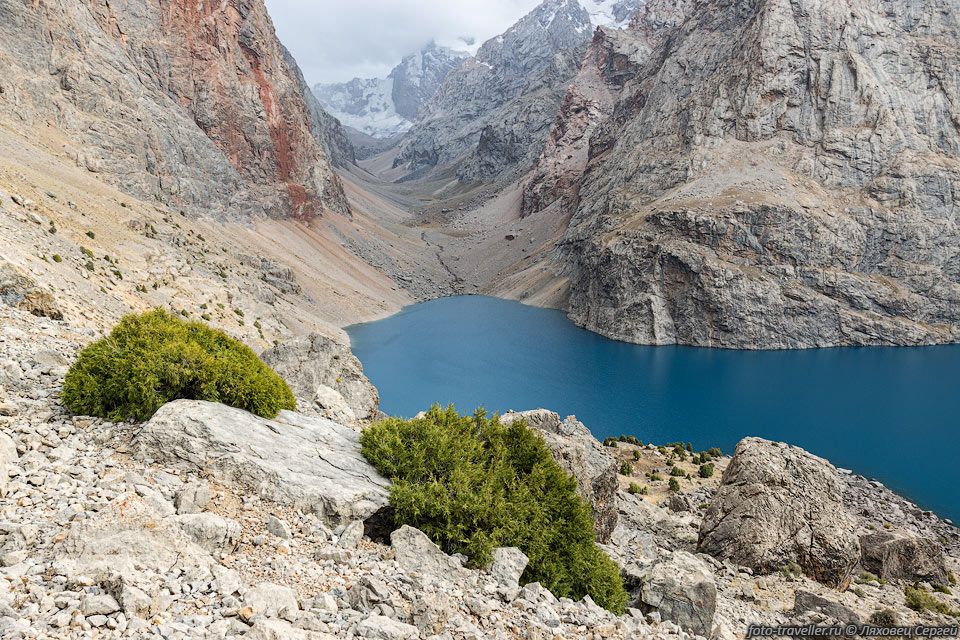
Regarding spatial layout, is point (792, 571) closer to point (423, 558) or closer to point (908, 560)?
point (908, 560)

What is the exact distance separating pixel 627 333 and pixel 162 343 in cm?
8593

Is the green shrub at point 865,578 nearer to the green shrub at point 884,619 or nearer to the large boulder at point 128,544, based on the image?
the green shrub at point 884,619

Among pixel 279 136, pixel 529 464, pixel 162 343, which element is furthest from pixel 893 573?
pixel 279 136

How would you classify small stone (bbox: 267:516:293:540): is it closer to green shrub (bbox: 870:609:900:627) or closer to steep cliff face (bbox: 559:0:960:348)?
green shrub (bbox: 870:609:900:627)

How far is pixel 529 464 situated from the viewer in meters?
17.7

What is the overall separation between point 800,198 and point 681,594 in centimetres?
9952

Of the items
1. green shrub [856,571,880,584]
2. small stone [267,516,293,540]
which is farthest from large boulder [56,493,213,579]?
green shrub [856,571,880,584]

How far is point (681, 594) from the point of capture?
14695 mm

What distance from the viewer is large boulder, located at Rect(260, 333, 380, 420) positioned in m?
21.2

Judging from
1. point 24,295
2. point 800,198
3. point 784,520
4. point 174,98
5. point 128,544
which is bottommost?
point 24,295

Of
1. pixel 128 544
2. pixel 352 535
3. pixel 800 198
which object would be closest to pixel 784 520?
pixel 352 535

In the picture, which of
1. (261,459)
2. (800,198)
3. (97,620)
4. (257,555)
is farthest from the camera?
(800,198)

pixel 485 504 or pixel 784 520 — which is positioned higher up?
pixel 784 520

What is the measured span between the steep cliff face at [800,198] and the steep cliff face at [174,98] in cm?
7049
